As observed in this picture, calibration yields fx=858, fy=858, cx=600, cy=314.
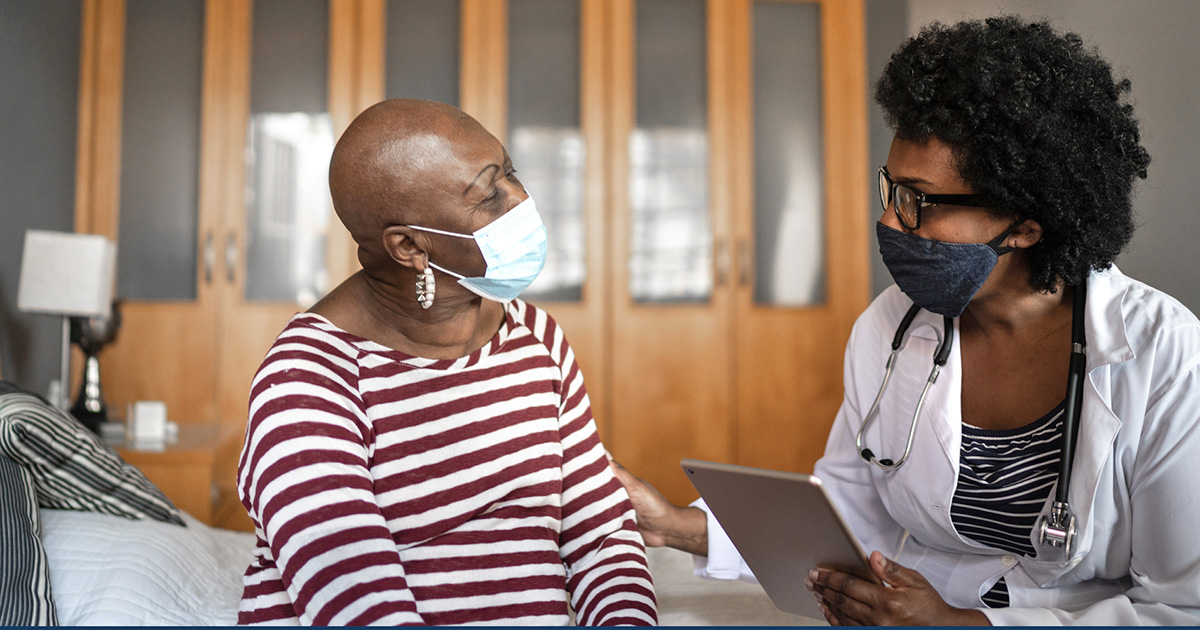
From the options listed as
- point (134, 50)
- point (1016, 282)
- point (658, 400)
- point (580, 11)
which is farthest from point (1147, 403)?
point (134, 50)

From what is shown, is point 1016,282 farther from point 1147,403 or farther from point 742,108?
point 742,108

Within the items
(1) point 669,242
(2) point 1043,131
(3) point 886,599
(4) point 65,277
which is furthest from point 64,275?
(2) point 1043,131

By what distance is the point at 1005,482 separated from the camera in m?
1.28

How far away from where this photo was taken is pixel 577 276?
3.44 metres

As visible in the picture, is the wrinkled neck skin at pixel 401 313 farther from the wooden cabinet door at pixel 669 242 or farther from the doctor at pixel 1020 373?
the wooden cabinet door at pixel 669 242

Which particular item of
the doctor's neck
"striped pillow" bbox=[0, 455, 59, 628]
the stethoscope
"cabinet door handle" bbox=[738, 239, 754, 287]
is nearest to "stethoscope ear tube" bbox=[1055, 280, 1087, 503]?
the stethoscope

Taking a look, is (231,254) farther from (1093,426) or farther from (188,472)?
(1093,426)

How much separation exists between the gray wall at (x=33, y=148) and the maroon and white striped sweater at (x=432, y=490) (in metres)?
1.79

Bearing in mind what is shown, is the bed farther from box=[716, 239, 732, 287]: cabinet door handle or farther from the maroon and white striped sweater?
box=[716, 239, 732, 287]: cabinet door handle

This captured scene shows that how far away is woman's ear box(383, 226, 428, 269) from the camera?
1.11m

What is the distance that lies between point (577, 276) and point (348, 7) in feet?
4.49

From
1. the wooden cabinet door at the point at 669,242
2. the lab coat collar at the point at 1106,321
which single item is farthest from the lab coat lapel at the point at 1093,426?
the wooden cabinet door at the point at 669,242

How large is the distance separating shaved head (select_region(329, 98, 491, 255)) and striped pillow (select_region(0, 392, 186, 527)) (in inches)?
30.7

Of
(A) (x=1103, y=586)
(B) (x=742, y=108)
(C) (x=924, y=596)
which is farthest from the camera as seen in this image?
(B) (x=742, y=108)
